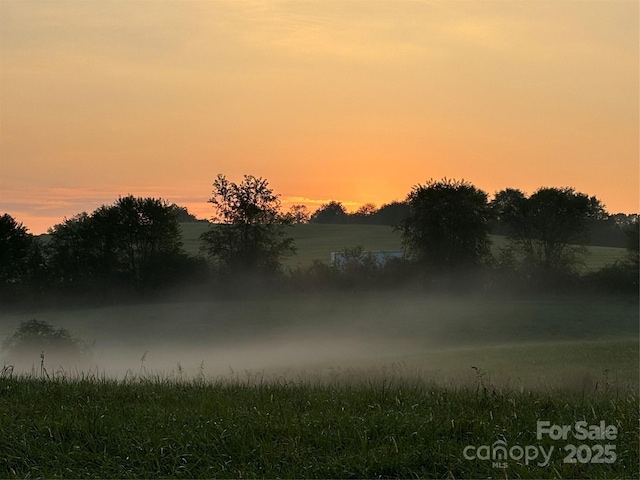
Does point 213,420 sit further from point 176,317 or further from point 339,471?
point 176,317

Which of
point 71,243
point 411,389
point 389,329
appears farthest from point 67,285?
point 411,389

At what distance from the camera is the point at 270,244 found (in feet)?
164

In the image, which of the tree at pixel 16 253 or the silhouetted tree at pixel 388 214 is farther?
the silhouetted tree at pixel 388 214

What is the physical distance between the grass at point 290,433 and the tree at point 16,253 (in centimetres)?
4000

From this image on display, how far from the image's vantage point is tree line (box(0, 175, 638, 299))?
46719mm

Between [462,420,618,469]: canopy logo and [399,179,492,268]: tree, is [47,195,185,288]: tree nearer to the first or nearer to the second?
[399,179,492,268]: tree

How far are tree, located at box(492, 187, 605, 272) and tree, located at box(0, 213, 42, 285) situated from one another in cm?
3152

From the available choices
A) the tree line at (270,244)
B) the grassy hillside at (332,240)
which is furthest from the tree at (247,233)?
the grassy hillside at (332,240)

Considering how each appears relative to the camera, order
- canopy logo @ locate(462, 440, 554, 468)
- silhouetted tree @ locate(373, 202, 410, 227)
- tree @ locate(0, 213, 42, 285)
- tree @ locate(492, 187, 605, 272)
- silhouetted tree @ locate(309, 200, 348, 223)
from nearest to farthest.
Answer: canopy logo @ locate(462, 440, 554, 468) < tree @ locate(0, 213, 42, 285) < tree @ locate(492, 187, 605, 272) < silhouetted tree @ locate(373, 202, 410, 227) < silhouetted tree @ locate(309, 200, 348, 223)

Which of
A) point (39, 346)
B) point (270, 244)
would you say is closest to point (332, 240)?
point (270, 244)

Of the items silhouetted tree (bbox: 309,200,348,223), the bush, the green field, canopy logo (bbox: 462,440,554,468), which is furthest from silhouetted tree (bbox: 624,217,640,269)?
silhouetted tree (bbox: 309,200,348,223)

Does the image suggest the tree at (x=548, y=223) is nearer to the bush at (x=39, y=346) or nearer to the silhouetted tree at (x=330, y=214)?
the bush at (x=39, y=346)

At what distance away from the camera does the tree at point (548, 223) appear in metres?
48.4

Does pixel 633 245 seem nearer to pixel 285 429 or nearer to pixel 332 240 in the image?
pixel 332 240
